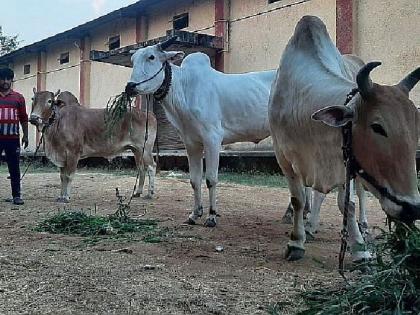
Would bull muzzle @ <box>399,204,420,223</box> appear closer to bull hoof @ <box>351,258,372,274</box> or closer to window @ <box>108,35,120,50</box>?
bull hoof @ <box>351,258,372,274</box>

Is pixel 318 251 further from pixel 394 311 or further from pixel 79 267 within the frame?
pixel 394 311

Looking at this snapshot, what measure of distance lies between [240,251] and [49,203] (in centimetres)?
429

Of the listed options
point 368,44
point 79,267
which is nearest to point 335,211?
point 79,267

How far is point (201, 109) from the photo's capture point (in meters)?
6.44

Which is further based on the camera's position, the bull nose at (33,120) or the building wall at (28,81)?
the building wall at (28,81)

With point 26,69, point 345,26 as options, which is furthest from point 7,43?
point 345,26

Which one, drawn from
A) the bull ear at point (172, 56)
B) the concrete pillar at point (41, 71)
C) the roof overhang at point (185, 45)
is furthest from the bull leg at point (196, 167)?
the concrete pillar at point (41, 71)

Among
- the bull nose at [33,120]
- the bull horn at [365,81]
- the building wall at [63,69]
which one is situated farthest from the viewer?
the building wall at [63,69]

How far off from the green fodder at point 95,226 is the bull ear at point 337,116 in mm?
2375

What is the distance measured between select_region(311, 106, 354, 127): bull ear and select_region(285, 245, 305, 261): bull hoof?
1361mm

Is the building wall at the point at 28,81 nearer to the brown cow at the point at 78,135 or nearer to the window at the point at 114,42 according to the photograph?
the window at the point at 114,42

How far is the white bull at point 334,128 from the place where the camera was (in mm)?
3064

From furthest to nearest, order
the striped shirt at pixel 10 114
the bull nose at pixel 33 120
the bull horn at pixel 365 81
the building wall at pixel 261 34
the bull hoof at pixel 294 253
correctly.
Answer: the building wall at pixel 261 34
the bull nose at pixel 33 120
the striped shirt at pixel 10 114
the bull hoof at pixel 294 253
the bull horn at pixel 365 81

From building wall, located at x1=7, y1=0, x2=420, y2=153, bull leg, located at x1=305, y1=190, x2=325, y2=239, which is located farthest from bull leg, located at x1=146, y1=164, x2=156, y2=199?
building wall, located at x1=7, y1=0, x2=420, y2=153
